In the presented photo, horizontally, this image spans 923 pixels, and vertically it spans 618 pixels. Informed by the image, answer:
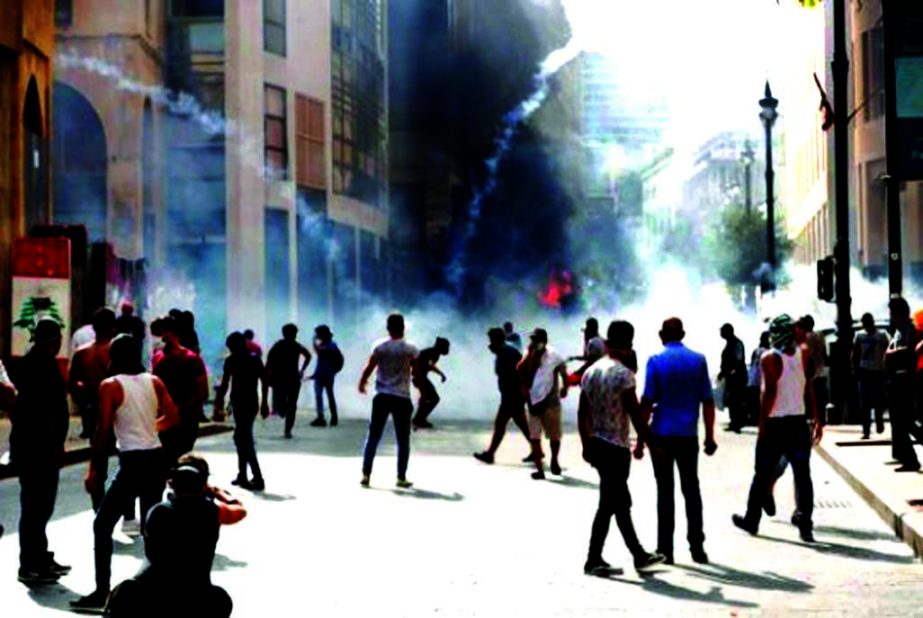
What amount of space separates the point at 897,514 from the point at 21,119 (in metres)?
21.6

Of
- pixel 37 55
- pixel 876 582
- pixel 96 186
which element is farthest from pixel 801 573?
pixel 96 186

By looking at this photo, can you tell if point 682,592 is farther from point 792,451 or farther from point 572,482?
point 572,482

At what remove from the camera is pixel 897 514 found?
12352 millimetres

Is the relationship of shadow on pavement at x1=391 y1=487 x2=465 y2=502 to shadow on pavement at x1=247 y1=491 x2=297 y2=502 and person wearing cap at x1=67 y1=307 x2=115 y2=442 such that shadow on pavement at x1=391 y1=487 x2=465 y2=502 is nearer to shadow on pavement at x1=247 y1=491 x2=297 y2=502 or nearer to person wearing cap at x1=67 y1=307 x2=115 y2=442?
shadow on pavement at x1=247 y1=491 x2=297 y2=502

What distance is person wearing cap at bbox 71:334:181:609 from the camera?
9.41 meters

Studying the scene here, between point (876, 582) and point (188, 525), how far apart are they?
5.57 m

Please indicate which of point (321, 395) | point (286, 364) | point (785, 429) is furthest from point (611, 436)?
point (321, 395)

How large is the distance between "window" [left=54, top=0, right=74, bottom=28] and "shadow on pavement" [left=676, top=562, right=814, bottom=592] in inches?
1490

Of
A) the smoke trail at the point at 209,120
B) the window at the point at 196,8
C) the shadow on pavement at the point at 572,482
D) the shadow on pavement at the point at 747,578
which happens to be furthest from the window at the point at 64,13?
the shadow on pavement at the point at 747,578

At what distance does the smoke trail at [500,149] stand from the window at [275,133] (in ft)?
49.4

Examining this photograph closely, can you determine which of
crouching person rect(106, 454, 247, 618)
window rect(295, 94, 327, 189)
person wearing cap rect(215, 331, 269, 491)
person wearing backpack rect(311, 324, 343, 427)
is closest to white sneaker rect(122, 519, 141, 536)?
person wearing cap rect(215, 331, 269, 491)

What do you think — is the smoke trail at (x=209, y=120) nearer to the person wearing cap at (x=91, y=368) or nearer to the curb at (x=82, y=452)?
the curb at (x=82, y=452)

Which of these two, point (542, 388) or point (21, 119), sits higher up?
point (21, 119)

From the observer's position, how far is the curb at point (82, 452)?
53.8 feet
